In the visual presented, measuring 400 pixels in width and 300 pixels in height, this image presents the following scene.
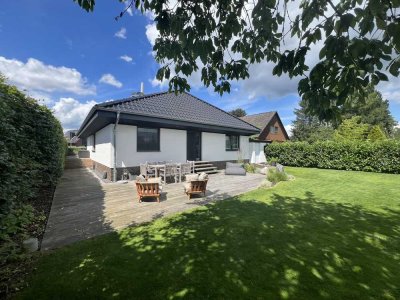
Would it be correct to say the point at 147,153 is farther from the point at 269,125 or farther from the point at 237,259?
the point at 269,125

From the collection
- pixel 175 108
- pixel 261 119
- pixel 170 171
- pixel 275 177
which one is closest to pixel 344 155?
pixel 275 177

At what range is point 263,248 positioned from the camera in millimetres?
3934

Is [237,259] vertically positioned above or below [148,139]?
below

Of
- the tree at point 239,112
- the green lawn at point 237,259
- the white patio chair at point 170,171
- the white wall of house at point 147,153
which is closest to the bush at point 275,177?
the green lawn at point 237,259

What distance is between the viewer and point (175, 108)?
1347 cm

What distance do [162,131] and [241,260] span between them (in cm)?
979

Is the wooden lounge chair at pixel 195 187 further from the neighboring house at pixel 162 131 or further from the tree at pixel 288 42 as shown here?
the neighboring house at pixel 162 131

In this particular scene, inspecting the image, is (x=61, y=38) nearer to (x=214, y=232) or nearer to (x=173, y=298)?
(x=214, y=232)

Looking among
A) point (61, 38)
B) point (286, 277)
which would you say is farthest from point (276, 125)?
point (286, 277)

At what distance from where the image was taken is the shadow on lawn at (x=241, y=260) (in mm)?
2813

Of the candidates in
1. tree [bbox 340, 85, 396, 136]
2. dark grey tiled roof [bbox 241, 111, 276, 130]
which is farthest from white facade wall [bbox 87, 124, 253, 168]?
tree [bbox 340, 85, 396, 136]

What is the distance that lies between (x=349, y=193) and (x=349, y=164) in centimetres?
908

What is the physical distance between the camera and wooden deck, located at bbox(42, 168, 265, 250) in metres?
4.70

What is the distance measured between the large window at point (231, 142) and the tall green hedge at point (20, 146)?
39.2ft
